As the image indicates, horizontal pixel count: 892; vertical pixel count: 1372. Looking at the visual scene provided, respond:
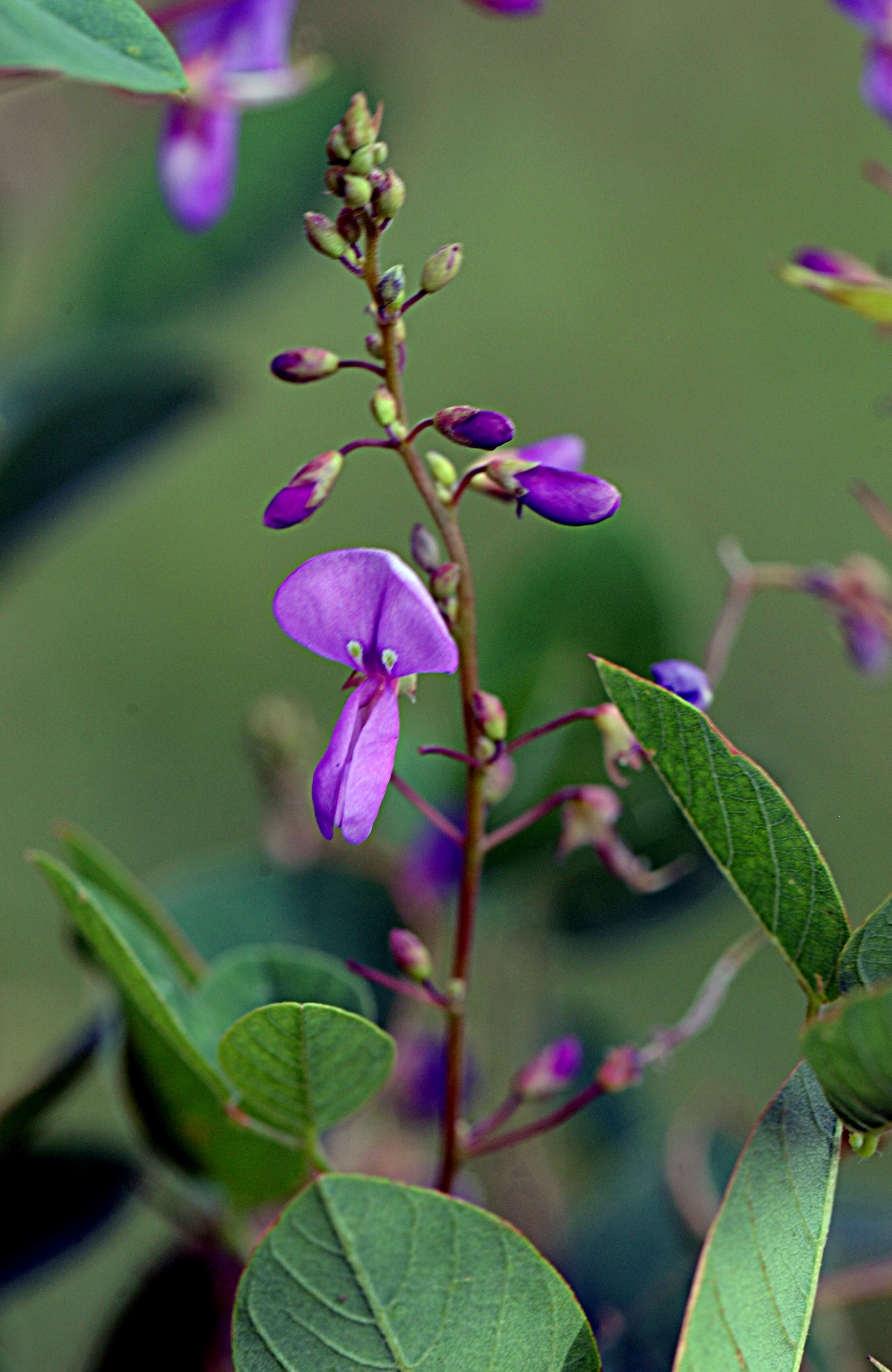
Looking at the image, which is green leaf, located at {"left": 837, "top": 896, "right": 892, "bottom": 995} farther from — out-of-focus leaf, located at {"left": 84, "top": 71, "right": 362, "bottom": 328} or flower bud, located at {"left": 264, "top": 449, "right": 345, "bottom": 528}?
out-of-focus leaf, located at {"left": 84, "top": 71, "right": 362, "bottom": 328}

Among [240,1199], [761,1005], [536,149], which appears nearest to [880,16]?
[240,1199]

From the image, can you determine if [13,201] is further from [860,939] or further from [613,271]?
[613,271]

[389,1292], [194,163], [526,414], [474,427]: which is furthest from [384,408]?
[526,414]

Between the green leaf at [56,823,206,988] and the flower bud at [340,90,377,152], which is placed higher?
the flower bud at [340,90,377,152]

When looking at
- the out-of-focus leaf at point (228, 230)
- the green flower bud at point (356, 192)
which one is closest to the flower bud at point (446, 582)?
the green flower bud at point (356, 192)

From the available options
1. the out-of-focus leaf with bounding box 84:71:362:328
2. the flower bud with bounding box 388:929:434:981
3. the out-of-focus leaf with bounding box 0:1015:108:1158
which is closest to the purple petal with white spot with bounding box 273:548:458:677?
the flower bud with bounding box 388:929:434:981
